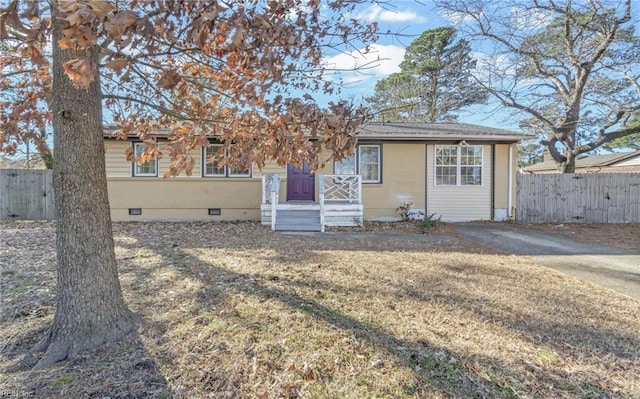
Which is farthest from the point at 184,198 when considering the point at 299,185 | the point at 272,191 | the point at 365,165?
→ the point at 365,165

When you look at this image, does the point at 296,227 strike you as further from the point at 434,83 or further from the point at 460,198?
the point at 434,83

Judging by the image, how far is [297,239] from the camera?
788 centimetres

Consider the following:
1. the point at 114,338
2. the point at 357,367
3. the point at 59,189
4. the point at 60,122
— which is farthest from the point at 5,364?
the point at 357,367

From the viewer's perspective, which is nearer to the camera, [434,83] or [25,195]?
[25,195]

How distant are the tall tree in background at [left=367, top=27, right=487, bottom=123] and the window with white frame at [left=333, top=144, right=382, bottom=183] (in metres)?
4.94

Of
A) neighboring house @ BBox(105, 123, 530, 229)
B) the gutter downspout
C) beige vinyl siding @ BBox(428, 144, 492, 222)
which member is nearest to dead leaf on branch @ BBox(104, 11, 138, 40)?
neighboring house @ BBox(105, 123, 530, 229)

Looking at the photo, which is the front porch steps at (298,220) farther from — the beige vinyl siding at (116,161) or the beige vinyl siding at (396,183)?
the beige vinyl siding at (116,161)

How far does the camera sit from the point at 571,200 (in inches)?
457

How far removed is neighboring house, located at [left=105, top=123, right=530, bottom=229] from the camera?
10.9 metres

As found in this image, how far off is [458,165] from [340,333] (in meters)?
9.79

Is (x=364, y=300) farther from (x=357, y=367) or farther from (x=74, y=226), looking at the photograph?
(x=74, y=226)

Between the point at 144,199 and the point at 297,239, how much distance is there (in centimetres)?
613

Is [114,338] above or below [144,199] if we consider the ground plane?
below

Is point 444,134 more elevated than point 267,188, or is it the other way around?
point 444,134
